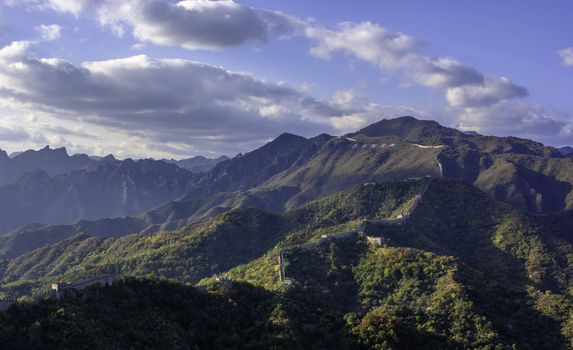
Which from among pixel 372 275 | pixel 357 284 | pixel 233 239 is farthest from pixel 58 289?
pixel 233 239

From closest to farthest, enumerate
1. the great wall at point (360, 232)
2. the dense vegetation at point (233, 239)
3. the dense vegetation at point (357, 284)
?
the dense vegetation at point (357, 284) → the great wall at point (360, 232) → the dense vegetation at point (233, 239)

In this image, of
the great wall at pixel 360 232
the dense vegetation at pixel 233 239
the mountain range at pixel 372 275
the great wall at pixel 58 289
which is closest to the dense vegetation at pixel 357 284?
the mountain range at pixel 372 275

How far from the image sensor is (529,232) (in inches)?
5655

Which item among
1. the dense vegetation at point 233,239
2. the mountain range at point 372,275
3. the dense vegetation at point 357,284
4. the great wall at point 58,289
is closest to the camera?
the great wall at point 58,289

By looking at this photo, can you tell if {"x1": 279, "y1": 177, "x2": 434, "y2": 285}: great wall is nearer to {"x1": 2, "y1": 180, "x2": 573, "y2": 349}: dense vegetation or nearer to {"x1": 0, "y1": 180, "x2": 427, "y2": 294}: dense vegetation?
{"x1": 2, "y1": 180, "x2": 573, "y2": 349}: dense vegetation

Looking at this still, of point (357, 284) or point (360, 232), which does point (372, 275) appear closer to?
point (357, 284)

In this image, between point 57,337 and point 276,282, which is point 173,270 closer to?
point 276,282

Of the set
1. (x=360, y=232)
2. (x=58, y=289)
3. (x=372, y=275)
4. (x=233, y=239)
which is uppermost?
(x=360, y=232)

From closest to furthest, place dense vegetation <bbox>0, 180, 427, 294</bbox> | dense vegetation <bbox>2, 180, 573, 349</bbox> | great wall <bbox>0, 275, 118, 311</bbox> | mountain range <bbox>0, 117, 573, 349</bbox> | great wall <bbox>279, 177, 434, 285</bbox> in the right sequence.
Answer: great wall <bbox>0, 275, 118, 311</bbox> → dense vegetation <bbox>2, 180, 573, 349</bbox> → mountain range <bbox>0, 117, 573, 349</bbox> → great wall <bbox>279, 177, 434, 285</bbox> → dense vegetation <bbox>0, 180, 427, 294</bbox>

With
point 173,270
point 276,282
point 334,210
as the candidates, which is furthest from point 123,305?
point 334,210

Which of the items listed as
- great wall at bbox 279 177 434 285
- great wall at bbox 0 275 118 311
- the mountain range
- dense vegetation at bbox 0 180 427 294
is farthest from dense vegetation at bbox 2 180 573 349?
great wall at bbox 0 275 118 311

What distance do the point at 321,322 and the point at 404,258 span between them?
120 ft

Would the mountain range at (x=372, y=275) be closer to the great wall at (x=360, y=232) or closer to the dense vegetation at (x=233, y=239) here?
the great wall at (x=360, y=232)

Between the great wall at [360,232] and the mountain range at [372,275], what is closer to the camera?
the mountain range at [372,275]
